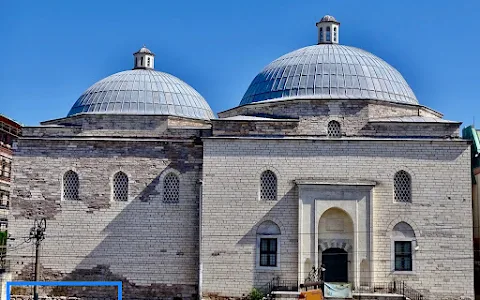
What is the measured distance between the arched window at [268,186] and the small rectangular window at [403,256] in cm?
454

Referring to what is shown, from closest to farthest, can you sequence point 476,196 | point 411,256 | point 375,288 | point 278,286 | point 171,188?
point 375,288 → point 278,286 → point 411,256 → point 171,188 → point 476,196

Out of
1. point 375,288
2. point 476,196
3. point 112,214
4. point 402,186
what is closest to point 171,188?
point 112,214

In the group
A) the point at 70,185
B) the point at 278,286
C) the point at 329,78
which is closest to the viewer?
the point at 278,286

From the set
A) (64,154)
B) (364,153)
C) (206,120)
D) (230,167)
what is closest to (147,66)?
(206,120)

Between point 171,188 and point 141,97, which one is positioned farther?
point 141,97

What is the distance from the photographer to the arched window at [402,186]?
76.0 feet

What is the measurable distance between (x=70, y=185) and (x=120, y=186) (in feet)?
6.15

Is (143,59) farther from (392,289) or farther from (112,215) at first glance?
(392,289)

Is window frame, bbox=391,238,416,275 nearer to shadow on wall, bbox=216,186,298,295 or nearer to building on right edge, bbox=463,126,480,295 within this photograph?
shadow on wall, bbox=216,186,298,295

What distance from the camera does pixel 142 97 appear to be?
2803cm

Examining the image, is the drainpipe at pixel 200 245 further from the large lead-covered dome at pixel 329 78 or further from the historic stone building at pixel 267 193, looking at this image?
the large lead-covered dome at pixel 329 78

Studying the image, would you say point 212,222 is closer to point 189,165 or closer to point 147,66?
point 189,165

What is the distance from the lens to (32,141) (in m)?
25.2

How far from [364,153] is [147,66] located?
12.2 m
